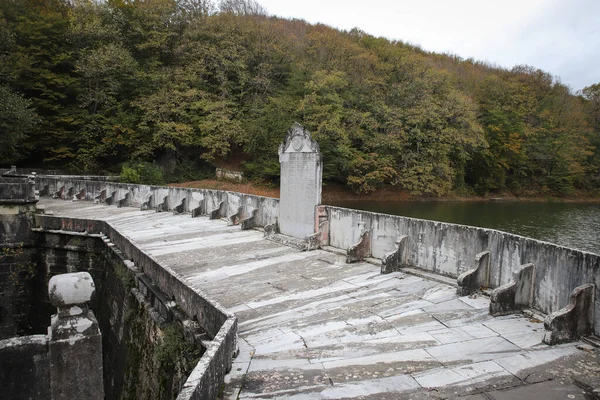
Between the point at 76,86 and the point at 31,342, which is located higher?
the point at 76,86

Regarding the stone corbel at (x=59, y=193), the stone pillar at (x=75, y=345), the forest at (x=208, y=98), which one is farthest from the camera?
A: the forest at (x=208, y=98)

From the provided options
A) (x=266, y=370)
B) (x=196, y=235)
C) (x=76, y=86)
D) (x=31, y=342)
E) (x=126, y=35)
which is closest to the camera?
(x=31, y=342)

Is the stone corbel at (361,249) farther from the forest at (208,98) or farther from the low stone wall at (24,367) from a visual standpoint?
the forest at (208,98)

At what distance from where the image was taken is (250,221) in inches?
476

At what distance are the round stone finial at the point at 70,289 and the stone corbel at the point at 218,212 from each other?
1103 cm

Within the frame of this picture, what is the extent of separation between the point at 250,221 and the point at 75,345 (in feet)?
29.5

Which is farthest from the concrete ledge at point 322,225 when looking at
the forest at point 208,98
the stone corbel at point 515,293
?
the forest at point 208,98

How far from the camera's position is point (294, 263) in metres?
8.30

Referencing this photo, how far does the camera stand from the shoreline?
2950cm

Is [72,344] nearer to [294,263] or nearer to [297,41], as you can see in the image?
[294,263]

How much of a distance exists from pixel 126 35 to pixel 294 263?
3185 centimetres

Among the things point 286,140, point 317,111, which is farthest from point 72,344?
point 317,111

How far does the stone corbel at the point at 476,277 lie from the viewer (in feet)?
19.9

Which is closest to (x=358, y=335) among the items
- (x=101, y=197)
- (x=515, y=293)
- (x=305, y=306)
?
(x=305, y=306)
